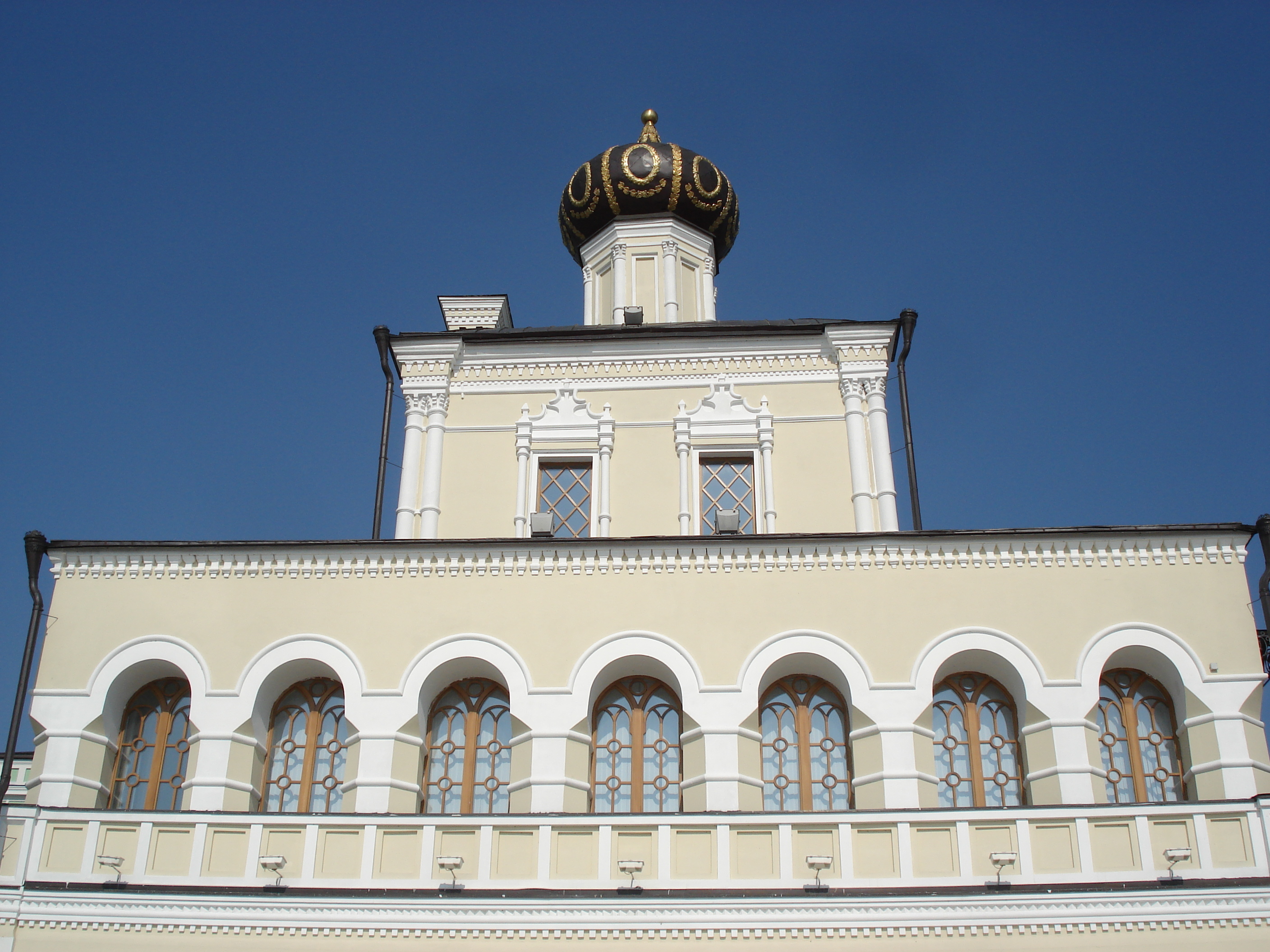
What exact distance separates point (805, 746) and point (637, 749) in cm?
182

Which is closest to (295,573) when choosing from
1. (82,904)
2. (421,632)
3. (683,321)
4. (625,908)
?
(421,632)

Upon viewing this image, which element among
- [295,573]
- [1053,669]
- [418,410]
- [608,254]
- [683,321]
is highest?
[608,254]

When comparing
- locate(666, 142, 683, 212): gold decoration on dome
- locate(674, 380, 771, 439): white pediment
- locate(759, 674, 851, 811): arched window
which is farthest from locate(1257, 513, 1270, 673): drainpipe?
locate(666, 142, 683, 212): gold decoration on dome

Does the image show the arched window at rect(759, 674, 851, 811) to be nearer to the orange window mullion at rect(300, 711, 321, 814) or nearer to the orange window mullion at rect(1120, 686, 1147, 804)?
the orange window mullion at rect(1120, 686, 1147, 804)

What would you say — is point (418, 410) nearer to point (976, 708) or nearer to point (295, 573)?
point (295, 573)

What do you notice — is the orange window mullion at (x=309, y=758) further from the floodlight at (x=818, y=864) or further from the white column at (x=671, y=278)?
the white column at (x=671, y=278)

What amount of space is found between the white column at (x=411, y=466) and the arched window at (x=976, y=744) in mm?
8463

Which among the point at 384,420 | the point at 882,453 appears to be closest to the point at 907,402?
the point at 882,453

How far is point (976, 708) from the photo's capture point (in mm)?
13820

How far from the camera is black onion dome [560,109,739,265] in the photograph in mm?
23344

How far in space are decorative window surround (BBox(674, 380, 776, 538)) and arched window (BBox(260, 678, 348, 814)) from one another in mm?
6383

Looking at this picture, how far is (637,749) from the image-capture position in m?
13.8

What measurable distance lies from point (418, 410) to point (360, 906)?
903 centimetres

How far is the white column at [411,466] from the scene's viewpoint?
18.8 m
